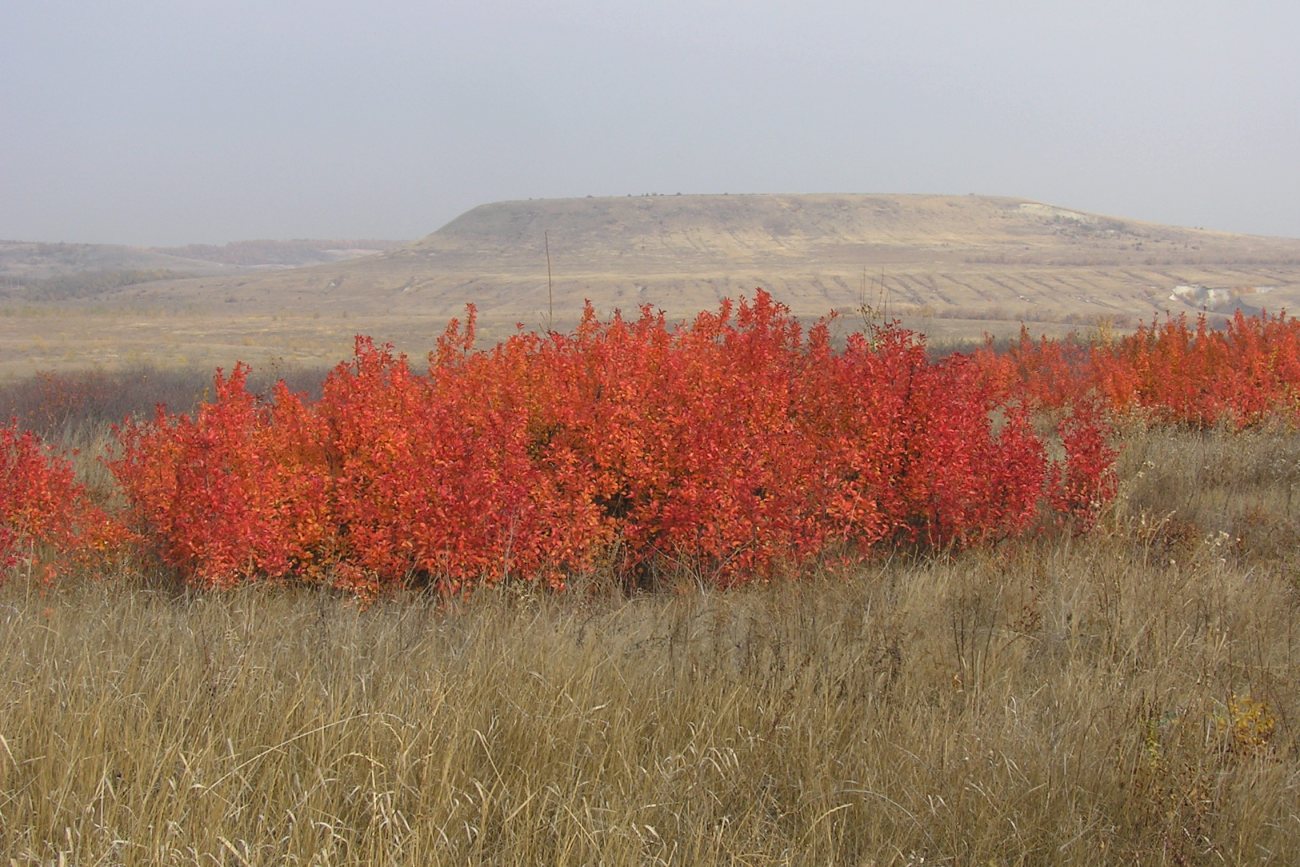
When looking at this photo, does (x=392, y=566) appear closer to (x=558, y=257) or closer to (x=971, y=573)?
(x=971, y=573)

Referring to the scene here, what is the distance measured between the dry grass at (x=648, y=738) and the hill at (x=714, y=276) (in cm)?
1656

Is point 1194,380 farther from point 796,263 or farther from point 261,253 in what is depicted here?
point 261,253

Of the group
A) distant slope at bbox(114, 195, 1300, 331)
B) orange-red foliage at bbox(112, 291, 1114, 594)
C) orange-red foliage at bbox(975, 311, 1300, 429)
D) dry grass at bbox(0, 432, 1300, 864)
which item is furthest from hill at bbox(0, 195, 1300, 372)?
dry grass at bbox(0, 432, 1300, 864)

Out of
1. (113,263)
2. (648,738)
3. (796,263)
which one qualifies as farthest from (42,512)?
(113,263)

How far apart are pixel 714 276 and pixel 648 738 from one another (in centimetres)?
7082

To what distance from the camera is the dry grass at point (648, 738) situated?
268 cm

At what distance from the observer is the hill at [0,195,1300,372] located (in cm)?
4534

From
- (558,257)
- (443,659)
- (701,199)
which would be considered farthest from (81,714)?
(701,199)

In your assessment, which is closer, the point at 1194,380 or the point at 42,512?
the point at 42,512

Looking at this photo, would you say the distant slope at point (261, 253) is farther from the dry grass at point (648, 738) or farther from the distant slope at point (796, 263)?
the dry grass at point (648, 738)

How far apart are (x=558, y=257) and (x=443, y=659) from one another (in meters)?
92.9

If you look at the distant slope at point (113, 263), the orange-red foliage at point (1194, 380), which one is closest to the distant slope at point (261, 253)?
the distant slope at point (113, 263)

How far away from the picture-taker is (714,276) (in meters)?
73.0

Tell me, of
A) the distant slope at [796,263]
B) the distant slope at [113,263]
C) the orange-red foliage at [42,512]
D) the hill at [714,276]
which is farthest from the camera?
the distant slope at [113,263]
